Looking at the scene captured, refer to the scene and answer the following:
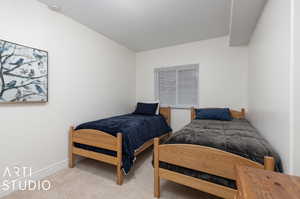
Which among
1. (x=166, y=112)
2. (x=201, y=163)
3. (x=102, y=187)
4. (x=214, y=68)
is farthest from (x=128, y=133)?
(x=214, y=68)

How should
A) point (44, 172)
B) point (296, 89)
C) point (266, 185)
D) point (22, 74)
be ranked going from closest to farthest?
1. point (266, 185)
2. point (296, 89)
3. point (22, 74)
4. point (44, 172)

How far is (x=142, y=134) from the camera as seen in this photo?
2221mm

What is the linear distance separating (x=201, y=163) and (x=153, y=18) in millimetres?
2157

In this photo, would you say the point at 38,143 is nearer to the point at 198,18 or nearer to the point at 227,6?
the point at 198,18

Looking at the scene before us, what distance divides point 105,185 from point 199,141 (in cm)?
127

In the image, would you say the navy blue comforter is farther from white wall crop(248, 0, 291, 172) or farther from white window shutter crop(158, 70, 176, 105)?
white wall crop(248, 0, 291, 172)

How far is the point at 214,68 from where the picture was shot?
2902mm

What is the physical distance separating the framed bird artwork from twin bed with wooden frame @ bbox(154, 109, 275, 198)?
5.41 ft

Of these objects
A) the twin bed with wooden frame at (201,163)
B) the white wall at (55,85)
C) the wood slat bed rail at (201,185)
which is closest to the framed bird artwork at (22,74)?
the white wall at (55,85)

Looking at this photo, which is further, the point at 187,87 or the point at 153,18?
the point at 187,87

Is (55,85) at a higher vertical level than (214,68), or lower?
lower

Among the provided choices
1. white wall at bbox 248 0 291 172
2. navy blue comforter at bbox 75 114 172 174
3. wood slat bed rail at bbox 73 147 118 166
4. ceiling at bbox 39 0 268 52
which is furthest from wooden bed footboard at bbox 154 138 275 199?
ceiling at bbox 39 0 268 52

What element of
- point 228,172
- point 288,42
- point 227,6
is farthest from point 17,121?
point 227,6

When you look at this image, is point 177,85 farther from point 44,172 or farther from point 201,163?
point 44,172
